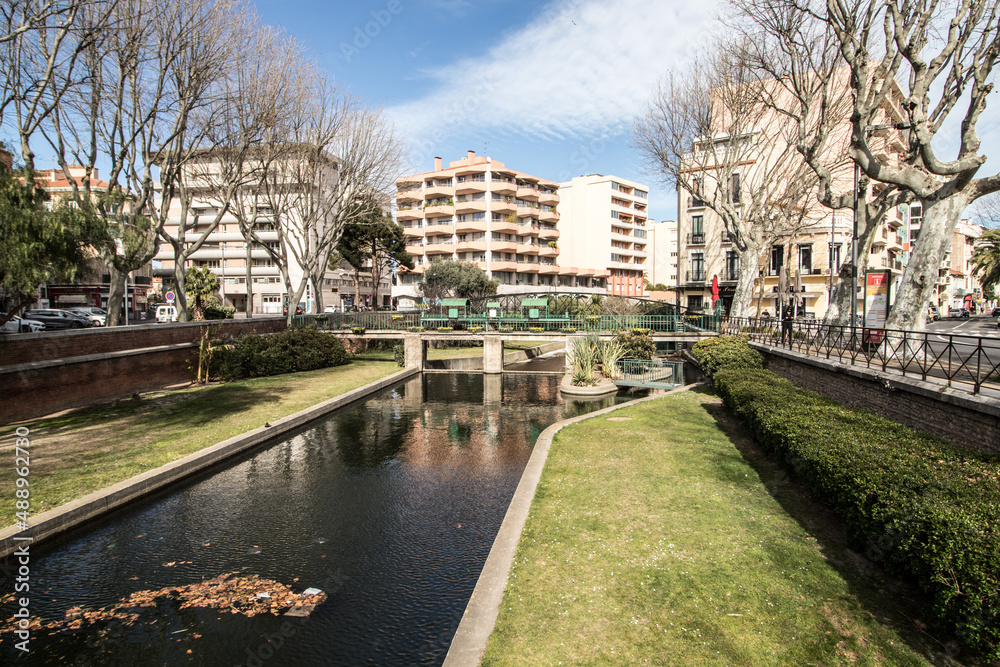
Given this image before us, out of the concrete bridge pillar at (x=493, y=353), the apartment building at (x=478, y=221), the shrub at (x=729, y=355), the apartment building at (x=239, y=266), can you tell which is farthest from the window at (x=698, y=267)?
the apartment building at (x=239, y=266)

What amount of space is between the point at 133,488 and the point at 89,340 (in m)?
9.71

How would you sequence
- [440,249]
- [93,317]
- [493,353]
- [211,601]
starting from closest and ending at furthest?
[211,601], [493,353], [93,317], [440,249]

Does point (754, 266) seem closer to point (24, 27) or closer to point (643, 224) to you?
point (24, 27)

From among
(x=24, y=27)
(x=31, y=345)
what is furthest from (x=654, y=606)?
(x=24, y=27)

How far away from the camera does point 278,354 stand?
25844 millimetres

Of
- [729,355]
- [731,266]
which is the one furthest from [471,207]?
[729,355]

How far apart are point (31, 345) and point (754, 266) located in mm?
30877

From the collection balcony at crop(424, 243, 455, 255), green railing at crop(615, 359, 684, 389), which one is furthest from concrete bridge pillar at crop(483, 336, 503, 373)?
balcony at crop(424, 243, 455, 255)

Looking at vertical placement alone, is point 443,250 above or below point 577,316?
above

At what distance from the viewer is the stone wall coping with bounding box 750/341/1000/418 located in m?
7.89

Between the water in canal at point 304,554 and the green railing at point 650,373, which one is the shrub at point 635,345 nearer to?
the green railing at point 650,373

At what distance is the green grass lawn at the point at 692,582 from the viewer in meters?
5.14

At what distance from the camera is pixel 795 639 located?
5254 mm

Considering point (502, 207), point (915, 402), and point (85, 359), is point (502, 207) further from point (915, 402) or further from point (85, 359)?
point (915, 402)
